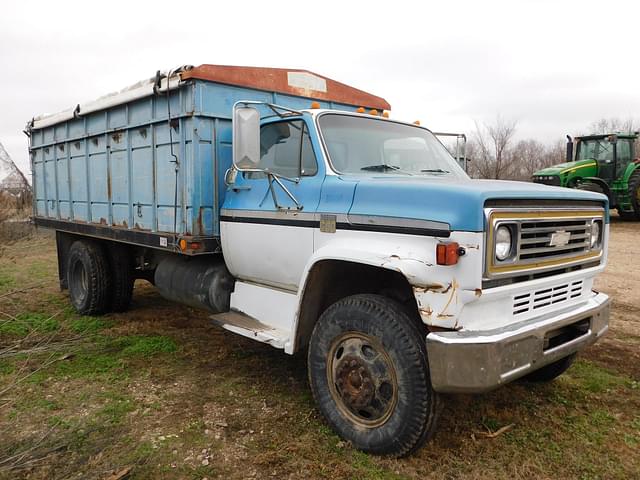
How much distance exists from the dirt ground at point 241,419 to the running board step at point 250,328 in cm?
50

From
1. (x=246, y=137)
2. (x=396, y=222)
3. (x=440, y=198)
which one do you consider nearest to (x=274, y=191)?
(x=246, y=137)

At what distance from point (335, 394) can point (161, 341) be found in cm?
272

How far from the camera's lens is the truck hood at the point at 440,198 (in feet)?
9.02

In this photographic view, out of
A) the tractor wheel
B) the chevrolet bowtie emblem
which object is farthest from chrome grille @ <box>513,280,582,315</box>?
the tractor wheel

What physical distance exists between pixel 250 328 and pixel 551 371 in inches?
95.2

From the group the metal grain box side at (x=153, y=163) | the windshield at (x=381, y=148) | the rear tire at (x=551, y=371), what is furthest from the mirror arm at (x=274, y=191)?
the rear tire at (x=551, y=371)

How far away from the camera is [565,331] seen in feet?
10.8

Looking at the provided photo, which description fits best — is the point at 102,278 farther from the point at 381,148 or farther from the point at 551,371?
the point at 551,371

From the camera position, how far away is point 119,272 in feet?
21.6

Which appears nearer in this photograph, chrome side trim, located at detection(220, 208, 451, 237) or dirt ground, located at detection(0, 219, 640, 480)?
chrome side trim, located at detection(220, 208, 451, 237)

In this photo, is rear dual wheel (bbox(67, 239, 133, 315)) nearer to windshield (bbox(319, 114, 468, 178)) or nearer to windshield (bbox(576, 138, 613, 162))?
windshield (bbox(319, 114, 468, 178))

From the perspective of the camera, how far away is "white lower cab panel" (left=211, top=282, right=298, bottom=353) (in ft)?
13.2

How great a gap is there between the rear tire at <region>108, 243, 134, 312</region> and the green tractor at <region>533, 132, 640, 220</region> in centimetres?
1399

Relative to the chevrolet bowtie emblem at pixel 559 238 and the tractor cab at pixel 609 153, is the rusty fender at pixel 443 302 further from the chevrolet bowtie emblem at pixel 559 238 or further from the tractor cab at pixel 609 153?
the tractor cab at pixel 609 153
